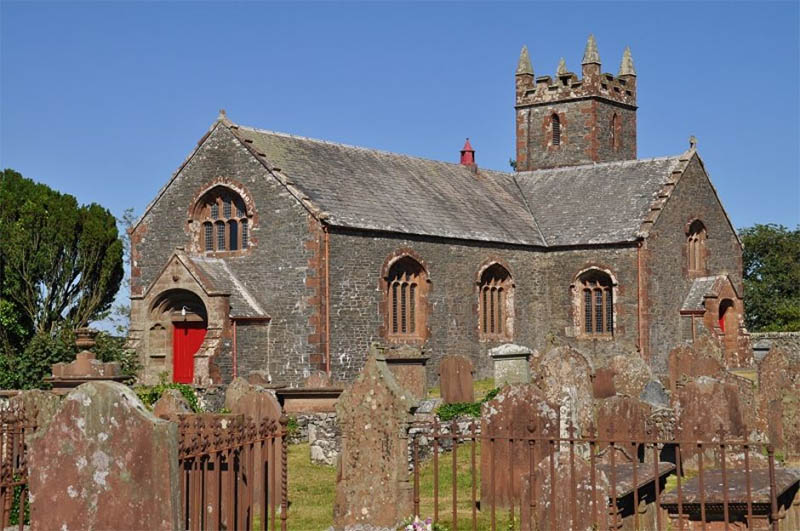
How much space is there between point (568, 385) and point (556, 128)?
31371 mm

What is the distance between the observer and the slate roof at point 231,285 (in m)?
33.7

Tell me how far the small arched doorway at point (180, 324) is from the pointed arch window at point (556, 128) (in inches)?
788

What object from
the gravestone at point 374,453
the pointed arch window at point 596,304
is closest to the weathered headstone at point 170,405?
the gravestone at point 374,453

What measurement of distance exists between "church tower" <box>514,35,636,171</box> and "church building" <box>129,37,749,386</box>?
65.6 inches

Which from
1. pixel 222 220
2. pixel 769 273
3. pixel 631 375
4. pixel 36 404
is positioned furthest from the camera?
pixel 769 273

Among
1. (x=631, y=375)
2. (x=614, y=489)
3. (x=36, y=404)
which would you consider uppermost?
(x=631, y=375)

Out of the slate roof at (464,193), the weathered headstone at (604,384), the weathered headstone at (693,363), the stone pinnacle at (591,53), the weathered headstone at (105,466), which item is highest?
the stone pinnacle at (591,53)

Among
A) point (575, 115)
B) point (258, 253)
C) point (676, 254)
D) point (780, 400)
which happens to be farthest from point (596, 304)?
point (780, 400)

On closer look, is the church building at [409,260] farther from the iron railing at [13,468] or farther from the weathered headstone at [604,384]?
the iron railing at [13,468]

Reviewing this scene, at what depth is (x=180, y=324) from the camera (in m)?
34.7

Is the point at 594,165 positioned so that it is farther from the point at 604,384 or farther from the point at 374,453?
the point at 374,453

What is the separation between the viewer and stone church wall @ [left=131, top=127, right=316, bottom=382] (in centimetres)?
3341

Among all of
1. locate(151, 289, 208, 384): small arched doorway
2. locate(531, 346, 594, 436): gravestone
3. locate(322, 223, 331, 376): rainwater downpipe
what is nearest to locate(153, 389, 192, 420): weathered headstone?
locate(531, 346, 594, 436): gravestone

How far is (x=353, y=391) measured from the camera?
1401 cm
